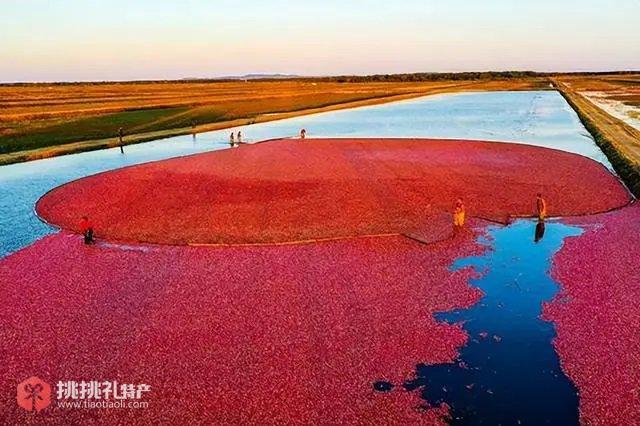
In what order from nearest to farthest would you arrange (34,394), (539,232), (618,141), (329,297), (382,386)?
(34,394) → (382,386) → (329,297) → (539,232) → (618,141)

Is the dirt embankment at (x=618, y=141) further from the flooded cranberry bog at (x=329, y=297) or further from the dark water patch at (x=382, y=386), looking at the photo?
the dark water patch at (x=382, y=386)

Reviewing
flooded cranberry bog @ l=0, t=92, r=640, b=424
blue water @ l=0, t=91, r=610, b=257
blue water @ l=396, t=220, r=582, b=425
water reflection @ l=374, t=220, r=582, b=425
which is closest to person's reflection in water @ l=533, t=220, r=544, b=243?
flooded cranberry bog @ l=0, t=92, r=640, b=424

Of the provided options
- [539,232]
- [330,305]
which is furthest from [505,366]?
[539,232]

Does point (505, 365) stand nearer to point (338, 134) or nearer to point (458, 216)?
point (458, 216)

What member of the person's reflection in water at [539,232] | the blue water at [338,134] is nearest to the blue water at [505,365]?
the person's reflection in water at [539,232]

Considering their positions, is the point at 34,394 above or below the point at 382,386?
below

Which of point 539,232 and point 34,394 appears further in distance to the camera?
point 539,232

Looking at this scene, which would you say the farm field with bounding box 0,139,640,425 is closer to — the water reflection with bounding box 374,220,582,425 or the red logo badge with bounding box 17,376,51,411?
the water reflection with bounding box 374,220,582,425
